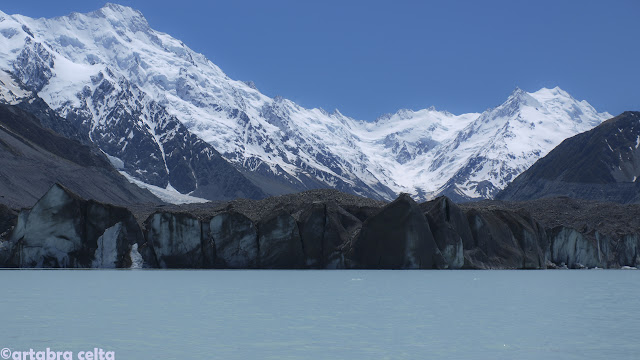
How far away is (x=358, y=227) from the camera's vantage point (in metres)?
80.3

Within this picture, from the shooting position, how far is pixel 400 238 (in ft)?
239

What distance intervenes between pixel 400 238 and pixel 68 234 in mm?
32813

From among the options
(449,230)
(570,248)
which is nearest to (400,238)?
(449,230)

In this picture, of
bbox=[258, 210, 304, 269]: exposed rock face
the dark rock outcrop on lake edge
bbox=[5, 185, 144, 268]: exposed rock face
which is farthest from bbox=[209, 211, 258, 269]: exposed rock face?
bbox=[5, 185, 144, 268]: exposed rock face

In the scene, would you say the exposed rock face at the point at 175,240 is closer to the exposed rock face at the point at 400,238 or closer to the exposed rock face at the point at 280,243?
the exposed rock face at the point at 280,243

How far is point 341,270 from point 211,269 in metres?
13.5
